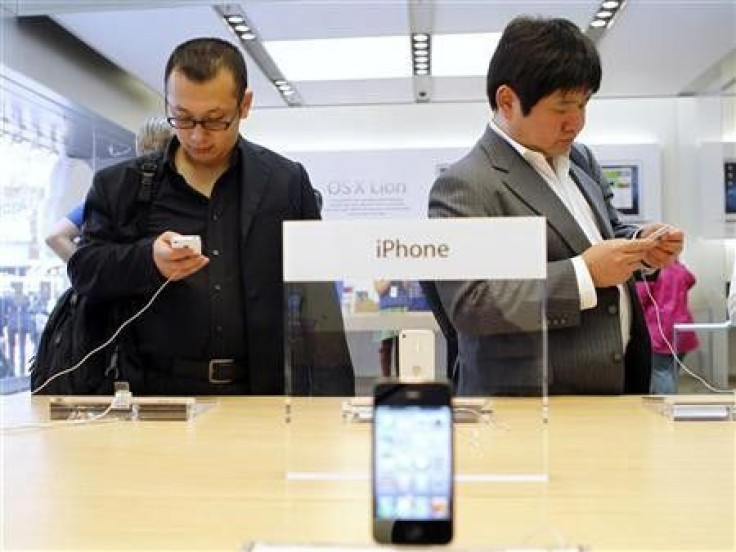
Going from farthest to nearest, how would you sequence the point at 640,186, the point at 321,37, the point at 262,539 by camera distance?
the point at 640,186, the point at 321,37, the point at 262,539

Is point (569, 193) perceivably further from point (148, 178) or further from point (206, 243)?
point (148, 178)

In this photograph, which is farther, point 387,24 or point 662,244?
point 387,24

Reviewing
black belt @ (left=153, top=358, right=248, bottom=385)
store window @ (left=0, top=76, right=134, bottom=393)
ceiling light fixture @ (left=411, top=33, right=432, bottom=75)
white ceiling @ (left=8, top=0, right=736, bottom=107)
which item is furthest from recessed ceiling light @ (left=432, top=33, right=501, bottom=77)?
black belt @ (left=153, top=358, right=248, bottom=385)

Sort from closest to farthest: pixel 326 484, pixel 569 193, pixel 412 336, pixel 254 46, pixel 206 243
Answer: pixel 326 484, pixel 412 336, pixel 569 193, pixel 206 243, pixel 254 46

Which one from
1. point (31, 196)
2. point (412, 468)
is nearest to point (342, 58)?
point (31, 196)

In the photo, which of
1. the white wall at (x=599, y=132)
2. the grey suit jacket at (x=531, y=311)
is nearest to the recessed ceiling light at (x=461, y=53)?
the white wall at (x=599, y=132)

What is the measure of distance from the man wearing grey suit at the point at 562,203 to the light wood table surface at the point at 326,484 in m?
0.14

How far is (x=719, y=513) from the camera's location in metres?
0.69

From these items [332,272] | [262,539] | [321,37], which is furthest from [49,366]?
[321,37]

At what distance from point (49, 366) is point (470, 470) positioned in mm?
997

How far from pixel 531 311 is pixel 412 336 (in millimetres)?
138

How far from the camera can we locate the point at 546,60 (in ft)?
4.11

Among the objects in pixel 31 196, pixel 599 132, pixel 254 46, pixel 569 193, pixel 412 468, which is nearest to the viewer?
pixel 412 468

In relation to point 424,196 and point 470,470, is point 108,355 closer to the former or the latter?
point 470,470
